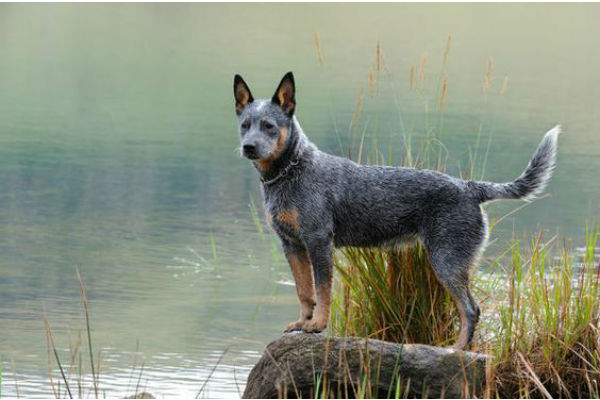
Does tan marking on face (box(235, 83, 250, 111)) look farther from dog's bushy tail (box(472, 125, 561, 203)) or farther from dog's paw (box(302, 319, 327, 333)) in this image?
dog's bushy tail (box(472, 125, 561, 203))

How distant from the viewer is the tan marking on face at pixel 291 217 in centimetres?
734

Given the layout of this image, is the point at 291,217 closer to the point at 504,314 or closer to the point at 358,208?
the point at 358,208

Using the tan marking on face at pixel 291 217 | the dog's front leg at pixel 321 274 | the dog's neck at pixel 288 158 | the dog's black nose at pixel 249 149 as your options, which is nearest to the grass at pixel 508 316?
the dog's front leg at pixel 321 274

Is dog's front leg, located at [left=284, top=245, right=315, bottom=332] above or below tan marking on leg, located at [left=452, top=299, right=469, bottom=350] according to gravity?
above

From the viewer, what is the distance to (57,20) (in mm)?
62031

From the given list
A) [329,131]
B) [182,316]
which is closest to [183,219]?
[182,316]

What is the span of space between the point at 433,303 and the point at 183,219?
1182 centimetres

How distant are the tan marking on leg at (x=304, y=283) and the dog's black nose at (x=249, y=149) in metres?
0.81

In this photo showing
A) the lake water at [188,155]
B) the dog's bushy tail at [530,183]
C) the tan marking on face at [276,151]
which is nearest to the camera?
the tan marking on face at [276,151]

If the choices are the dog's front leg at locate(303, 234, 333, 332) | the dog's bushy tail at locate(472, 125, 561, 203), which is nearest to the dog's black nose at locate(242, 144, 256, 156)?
the dog's front leg at locate(303, 234, 333, 332)

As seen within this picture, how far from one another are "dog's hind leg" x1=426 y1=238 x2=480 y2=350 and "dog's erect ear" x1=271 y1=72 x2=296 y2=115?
1.22m

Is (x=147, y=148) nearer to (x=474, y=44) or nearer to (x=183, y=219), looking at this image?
(x=183, y=219)

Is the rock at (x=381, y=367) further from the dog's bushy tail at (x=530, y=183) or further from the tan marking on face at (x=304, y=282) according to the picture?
the dog's bushy tail at (x=530, y=183)

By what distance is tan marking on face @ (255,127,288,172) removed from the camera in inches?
284
